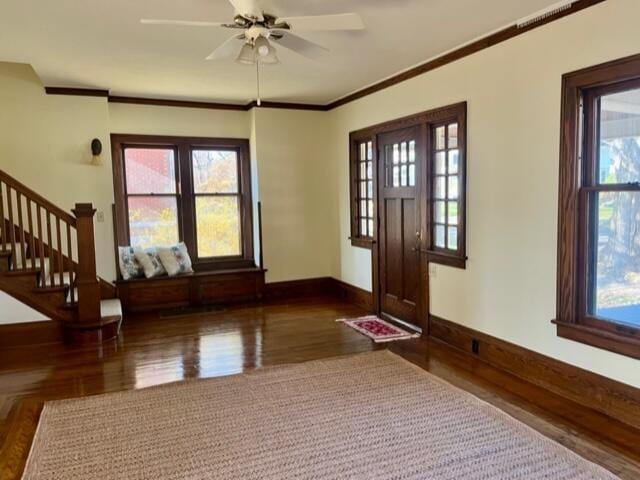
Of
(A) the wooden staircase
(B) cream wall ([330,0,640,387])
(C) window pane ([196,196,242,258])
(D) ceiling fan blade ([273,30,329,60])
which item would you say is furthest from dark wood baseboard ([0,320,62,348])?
(B) cream wall ([330,0,640,387])

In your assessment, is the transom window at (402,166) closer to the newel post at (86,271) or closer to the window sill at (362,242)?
the window sill at (362,242)

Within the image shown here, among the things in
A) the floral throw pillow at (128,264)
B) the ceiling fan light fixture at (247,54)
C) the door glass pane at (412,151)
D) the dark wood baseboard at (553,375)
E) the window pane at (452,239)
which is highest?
the ceiling fan light fixture at (247,54)

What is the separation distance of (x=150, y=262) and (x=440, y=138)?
3.70 metres

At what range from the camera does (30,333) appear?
14.5 feet

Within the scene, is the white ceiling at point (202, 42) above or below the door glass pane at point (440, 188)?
above

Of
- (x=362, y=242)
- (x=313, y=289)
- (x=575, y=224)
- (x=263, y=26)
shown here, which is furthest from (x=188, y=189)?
(x=575, y=224)

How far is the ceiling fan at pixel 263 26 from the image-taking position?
102 inches

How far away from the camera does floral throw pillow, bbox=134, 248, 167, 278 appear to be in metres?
5.75

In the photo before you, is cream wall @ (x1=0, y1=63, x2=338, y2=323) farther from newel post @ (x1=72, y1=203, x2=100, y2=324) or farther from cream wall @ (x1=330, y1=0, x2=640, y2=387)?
cream wall @ (x1=330, y1=0, x2=640, y2=387)

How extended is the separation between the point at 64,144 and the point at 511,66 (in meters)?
4.73

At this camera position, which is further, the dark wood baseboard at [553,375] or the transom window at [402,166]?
the transom window at [402,166]

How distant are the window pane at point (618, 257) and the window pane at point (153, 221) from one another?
15.9 feet

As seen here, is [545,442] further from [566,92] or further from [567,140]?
[566,92]

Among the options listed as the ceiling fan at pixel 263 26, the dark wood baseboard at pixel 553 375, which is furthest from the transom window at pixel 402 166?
the ceiling fan at pixel 263 26
